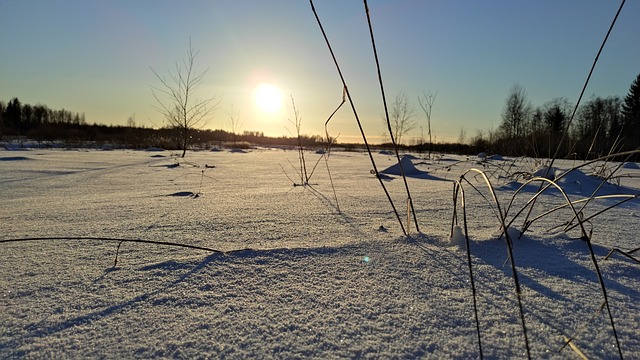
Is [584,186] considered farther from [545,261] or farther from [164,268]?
[164,268]

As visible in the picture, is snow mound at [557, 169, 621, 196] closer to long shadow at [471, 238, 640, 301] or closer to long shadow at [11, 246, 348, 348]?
long shadow at [471, 238, 640, 301]

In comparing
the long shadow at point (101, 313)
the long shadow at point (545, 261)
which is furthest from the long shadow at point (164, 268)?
the long shadow at point (545, 261)

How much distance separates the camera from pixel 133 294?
1.95ft

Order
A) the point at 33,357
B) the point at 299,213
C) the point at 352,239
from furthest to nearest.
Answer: the point at 299,213
the point at 352,239
the point at 33,357

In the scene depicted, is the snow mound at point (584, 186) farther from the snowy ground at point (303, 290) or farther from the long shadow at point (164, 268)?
the long shadow at point (164, 268)

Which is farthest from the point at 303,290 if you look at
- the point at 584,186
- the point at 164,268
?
the point at 584,186

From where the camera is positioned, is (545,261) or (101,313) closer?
(101,313)

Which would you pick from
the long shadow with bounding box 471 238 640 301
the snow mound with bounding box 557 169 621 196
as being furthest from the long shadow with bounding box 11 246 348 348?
the snow mound with bounding box 557 169 621 196

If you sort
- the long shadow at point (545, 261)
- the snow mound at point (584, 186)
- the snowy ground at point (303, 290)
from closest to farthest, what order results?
the snowy ground at point (303, 290), the long shadow at point (545, 261), the snow mound at point (584, 186)

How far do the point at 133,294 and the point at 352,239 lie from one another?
1.88 ft

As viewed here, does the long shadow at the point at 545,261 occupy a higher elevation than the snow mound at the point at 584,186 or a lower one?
lower

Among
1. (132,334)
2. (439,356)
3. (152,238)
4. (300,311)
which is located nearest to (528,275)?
(439,356)

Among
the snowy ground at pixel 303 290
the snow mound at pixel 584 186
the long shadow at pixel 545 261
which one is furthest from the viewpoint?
→ the snow mound at pixel 584 186

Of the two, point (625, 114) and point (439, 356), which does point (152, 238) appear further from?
point (625, 114)
